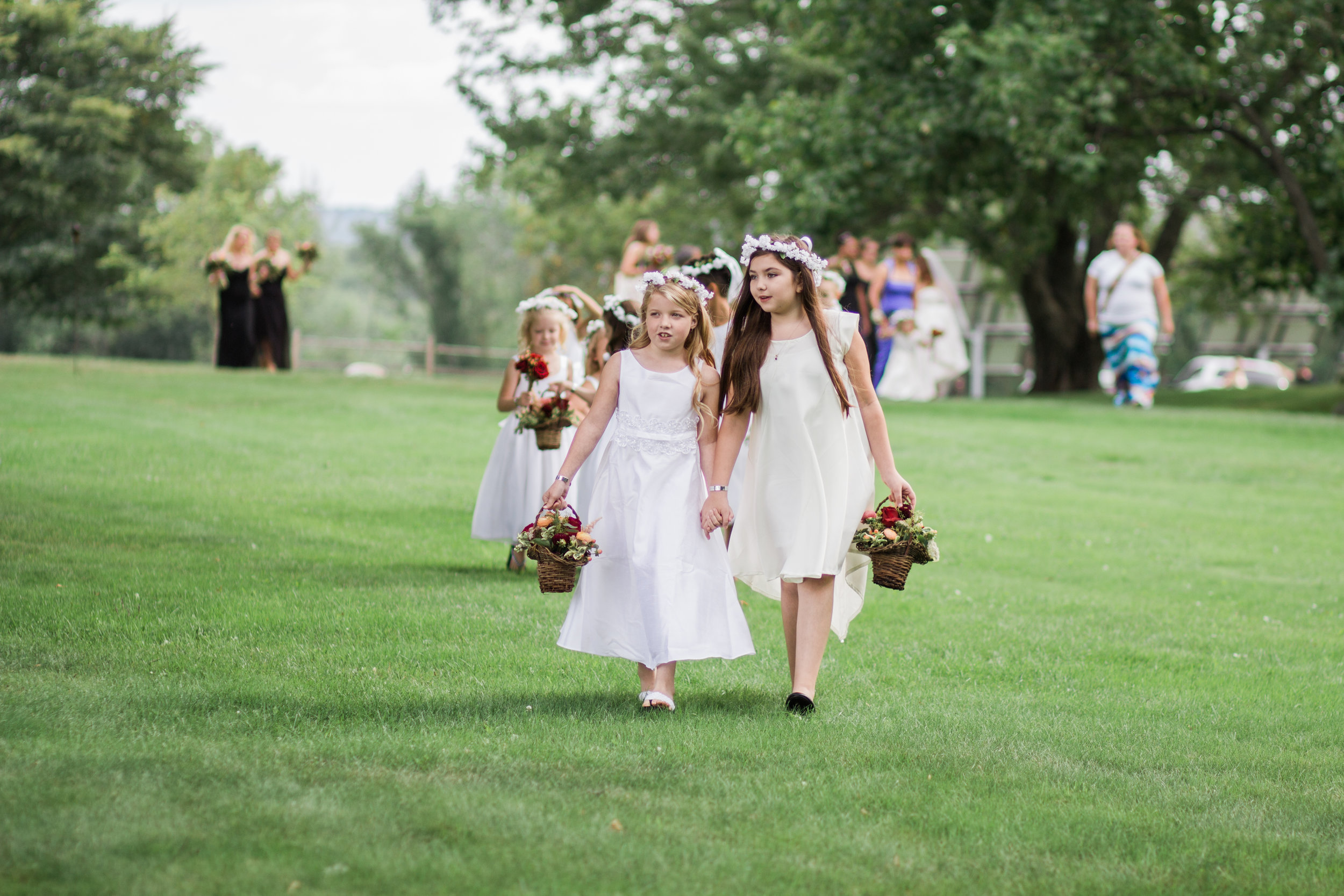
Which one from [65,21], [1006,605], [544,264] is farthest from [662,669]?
[544,264]

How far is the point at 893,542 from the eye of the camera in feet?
20.3

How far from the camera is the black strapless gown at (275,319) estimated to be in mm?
24266

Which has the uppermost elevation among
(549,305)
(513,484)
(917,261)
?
(917,261)

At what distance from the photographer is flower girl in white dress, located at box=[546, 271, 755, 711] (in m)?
5.97

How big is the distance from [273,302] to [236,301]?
0.59 m

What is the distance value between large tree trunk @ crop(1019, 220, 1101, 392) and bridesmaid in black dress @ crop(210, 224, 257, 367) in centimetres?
1627

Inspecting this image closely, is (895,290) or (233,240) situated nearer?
(895,290)

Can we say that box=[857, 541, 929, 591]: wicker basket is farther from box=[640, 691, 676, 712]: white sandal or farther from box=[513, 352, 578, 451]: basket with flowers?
box=[513, 352, 578, 451]: basket with flowers

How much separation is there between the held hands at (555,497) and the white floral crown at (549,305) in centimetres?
352

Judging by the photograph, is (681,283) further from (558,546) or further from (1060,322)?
(1060,322)

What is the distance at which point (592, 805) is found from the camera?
4562mm

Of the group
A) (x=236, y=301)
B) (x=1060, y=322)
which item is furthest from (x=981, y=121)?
(x=236, y=301)

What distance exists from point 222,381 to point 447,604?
675 inches

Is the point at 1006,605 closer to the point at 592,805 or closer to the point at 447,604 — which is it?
the point at 447,604
